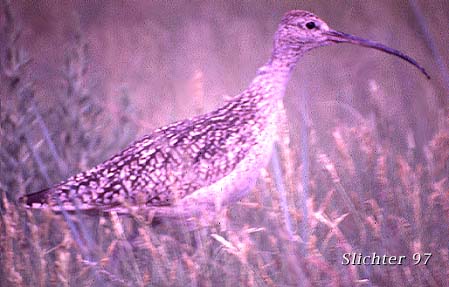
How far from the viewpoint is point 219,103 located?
268 inches

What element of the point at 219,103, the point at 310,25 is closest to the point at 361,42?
the point at 310,25

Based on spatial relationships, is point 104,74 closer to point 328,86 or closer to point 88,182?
point 328,86

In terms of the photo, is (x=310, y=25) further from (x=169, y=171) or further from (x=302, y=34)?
(x=169, y=171)

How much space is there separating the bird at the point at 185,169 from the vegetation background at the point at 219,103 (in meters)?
0.14

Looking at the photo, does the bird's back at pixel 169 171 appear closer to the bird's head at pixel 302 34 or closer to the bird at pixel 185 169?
the bird at pixel 185 169

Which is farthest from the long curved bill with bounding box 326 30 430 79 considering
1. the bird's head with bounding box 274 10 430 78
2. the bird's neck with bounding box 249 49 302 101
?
the bird's neck with bounding box 249 49 302 101

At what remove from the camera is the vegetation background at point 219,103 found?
341cm

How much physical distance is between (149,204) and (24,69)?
1.14 m

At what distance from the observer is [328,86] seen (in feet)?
22.0

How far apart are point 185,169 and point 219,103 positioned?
2743 mm

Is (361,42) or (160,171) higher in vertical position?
(361,42)

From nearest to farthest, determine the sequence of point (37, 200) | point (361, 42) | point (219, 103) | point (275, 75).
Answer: point (37, 200) < point (361, 42) < point (275, 75) < point (219, 103)

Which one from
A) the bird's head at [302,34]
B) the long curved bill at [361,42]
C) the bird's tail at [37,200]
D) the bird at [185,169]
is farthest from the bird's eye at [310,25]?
the bird's tail at [37,200]

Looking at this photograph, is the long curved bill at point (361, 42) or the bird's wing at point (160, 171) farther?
the long curved bill at point (361, 42)
